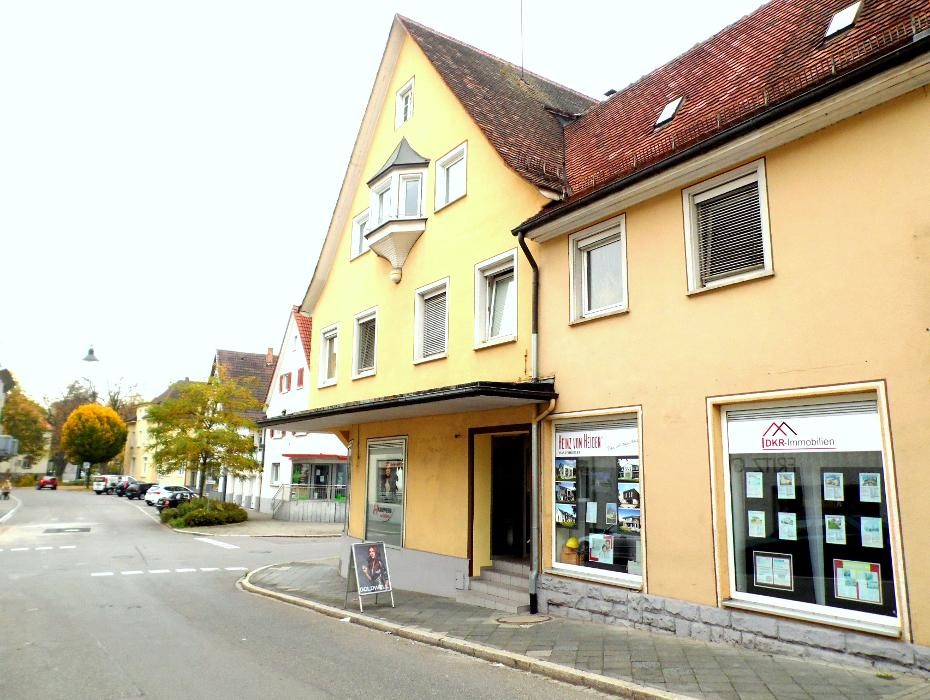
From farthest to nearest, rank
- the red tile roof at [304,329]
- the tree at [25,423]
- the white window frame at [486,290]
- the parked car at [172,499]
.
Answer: the tree at [25,423] < the parked car at [172,499] < the red tile roof at [304,329] < the white window frame at [486,290]

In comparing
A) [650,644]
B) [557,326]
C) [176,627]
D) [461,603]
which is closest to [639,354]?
[557,326]

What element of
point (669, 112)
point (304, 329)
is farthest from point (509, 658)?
point (304, 329)

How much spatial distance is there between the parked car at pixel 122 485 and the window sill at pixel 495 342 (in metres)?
50.6

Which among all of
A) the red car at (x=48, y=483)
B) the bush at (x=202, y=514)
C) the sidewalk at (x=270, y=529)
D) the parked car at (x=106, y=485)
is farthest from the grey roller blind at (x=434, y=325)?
the red car at (x=48, y=483)

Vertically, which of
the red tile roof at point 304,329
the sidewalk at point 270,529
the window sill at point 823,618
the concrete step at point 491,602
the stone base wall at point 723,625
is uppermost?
the red tile roof at point 304,329

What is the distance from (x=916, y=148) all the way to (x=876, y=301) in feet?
4.93

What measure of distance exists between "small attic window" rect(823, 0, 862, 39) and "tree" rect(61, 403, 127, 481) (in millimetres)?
77199

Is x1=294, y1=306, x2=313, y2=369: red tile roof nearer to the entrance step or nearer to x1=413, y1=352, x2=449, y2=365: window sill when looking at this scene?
x1=413, y1=352, x2=449, y2=365: window sill

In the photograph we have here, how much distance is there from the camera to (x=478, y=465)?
12117 millimetres

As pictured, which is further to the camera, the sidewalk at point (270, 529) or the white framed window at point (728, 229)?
the sidewalk at point (270, 529)

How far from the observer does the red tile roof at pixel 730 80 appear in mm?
7969

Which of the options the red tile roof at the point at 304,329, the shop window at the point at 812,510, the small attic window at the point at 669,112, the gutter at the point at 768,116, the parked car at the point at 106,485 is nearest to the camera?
the gutter at the point at 768,116

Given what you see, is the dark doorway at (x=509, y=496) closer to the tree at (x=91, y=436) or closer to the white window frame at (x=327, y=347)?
the white window frame at (x=327, y=347)

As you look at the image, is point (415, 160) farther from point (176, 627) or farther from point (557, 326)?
point (176, 627)
